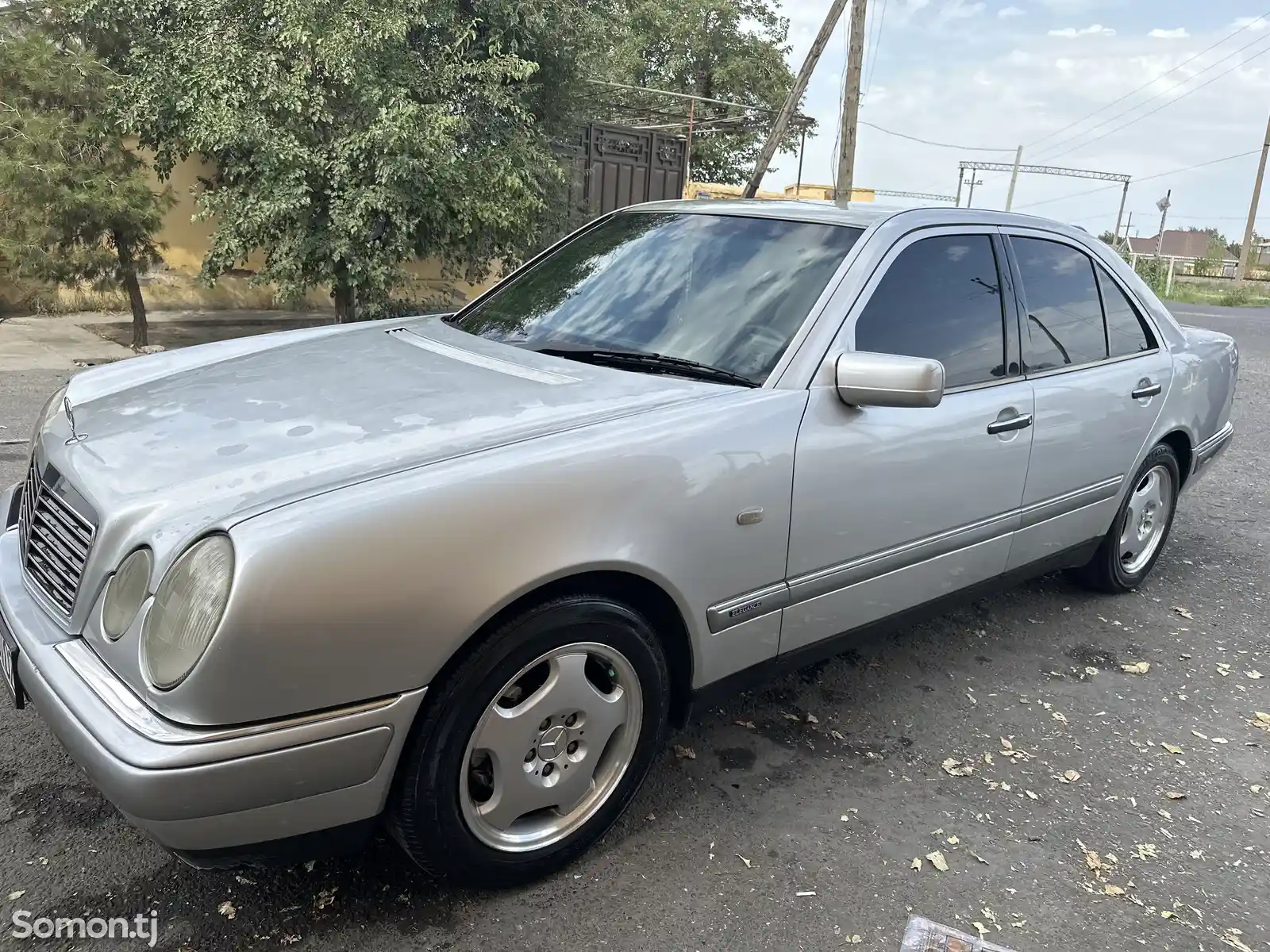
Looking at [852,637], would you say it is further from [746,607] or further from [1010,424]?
[1010,424]

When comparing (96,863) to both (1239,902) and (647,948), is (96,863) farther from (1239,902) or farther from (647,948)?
(1239,902)

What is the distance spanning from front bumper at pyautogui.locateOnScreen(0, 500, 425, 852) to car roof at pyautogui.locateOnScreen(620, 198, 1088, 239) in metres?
2.10

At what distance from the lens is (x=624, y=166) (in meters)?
14.3

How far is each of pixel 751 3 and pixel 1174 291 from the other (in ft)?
69.1

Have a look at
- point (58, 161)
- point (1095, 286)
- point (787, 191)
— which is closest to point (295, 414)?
point (1095, 286)

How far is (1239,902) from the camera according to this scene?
A: 2451 mm

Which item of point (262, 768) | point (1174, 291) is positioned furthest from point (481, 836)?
point (1174, 291)

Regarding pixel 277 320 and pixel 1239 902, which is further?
pixel 277 320

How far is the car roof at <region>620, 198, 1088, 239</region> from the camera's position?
314 cm

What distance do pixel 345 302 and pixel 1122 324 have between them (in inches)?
314

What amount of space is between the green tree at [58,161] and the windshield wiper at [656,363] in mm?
7418

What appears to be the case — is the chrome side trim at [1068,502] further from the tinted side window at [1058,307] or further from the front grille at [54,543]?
the front grille at [54,543]

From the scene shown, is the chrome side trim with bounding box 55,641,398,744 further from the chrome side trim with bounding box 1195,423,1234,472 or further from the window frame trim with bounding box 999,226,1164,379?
the chrome side trim with bounding box 1195,423,1234,472

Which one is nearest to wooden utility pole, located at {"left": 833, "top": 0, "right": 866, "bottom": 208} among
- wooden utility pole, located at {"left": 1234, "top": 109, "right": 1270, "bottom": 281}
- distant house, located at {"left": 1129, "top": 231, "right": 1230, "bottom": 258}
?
wooden utility pole, located at {"left": 1234, "top": 109, "right": 1270, "bottom": 281}
